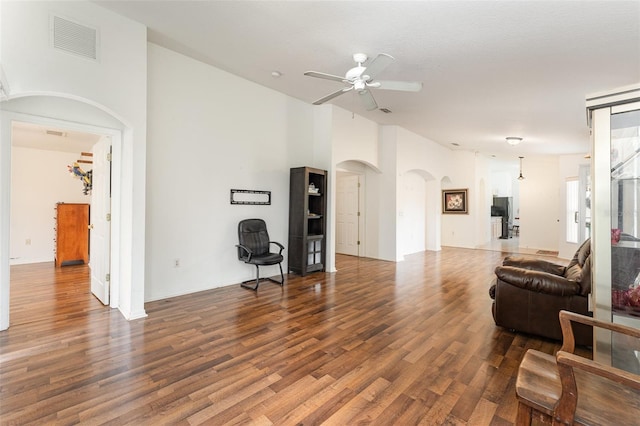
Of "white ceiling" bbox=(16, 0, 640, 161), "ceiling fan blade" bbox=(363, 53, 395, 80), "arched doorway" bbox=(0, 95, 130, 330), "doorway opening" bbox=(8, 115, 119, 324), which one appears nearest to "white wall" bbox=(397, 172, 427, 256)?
"white ceiling" bbox=(16, 0, 640, 161)

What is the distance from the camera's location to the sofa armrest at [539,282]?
8.98ft

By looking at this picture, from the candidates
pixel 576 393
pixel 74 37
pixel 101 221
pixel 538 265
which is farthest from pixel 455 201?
pixel 74 37

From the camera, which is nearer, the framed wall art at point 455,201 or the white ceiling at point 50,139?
the white ceiling at point 50,139

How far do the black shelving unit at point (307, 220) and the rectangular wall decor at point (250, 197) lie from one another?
511 mm

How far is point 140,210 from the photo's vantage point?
131 inches

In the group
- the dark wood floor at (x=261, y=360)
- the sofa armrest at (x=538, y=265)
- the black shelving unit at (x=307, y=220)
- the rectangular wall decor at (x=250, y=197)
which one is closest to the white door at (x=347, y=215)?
the black shelving unit at (x=307, y=220)

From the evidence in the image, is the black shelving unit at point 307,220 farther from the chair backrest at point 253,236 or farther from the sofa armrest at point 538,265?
the sofa armrest at point 538,265

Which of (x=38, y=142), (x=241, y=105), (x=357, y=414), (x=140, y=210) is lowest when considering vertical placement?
(x=357, y=414)

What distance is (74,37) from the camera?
2.86 meters

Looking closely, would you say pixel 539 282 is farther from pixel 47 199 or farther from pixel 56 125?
pixel 47 199

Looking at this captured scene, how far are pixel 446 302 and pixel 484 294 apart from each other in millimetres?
847

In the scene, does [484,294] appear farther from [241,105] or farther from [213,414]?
[241,105]

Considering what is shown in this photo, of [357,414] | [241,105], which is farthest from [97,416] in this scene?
[241,105]

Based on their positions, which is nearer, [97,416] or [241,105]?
[97,416]
